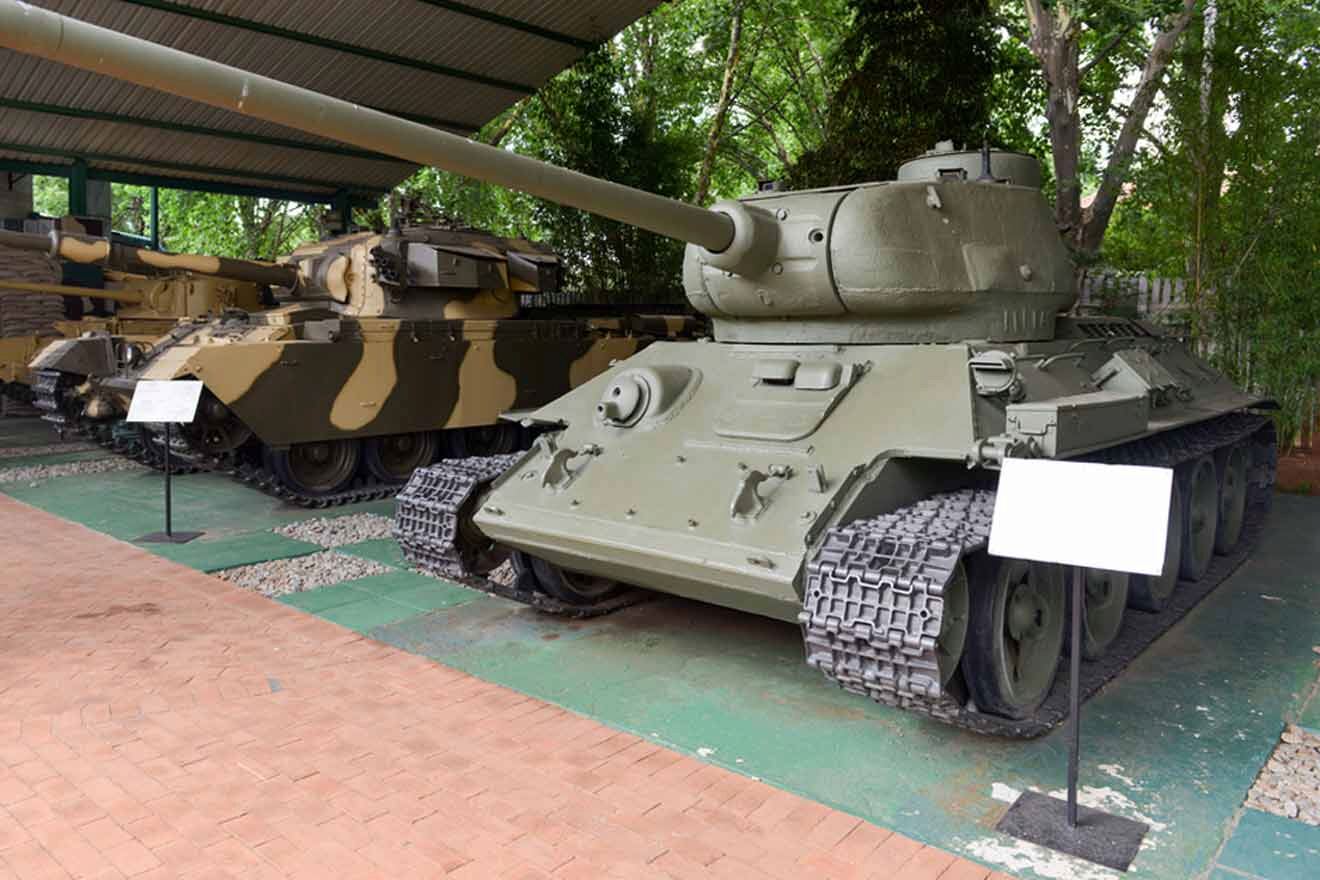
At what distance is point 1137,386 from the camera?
629cm

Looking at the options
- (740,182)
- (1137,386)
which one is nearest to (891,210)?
(1137,386)

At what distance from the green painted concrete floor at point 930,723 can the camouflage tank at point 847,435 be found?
0.86 ft

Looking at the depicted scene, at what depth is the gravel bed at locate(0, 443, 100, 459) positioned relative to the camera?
47.2 ft

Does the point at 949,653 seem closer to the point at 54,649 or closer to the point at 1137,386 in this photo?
the point at 1137,386

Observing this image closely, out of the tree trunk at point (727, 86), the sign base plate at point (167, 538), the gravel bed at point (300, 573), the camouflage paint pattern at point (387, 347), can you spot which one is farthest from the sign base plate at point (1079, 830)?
the tree trunk at point (727, 86)

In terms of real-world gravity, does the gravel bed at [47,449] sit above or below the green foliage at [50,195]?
below

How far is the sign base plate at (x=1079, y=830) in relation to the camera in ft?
13.0

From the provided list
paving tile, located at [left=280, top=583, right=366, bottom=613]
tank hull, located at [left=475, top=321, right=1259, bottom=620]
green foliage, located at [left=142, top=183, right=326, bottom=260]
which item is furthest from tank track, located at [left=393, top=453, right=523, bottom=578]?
green foliage, located at [left=142, top=183, right=326, bottom=260]

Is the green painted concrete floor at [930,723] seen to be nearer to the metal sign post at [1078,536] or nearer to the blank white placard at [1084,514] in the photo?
the metal sign post at [1078,536]

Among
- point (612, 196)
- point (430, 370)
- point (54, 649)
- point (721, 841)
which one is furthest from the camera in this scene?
point (430, 370)

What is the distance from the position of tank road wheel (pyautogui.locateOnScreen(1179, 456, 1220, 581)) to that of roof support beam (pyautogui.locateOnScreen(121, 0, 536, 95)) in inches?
470

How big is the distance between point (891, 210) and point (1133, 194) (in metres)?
8.01

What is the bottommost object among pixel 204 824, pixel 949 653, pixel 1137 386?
pixel 204 824

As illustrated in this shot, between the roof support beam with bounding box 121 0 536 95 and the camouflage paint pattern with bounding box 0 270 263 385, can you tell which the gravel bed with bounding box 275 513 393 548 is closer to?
the camouflage paint pattern with bounding box 0 270 263 385
